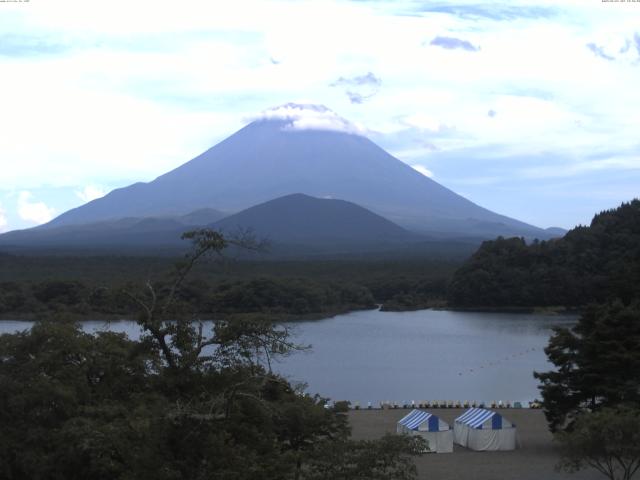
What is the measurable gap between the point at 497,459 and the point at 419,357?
12836 mm

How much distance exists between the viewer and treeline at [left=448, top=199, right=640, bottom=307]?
1587 inches

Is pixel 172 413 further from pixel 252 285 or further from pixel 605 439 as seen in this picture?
pixel 252 285

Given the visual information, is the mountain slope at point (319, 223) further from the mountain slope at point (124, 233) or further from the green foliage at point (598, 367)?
the green foliage at point (598, 367)

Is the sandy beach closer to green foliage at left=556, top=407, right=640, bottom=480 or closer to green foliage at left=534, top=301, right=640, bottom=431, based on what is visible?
green foliage at left=534, top=301, right=640, bottom=431

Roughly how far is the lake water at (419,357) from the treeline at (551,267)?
366cm

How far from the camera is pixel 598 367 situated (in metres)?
12.4

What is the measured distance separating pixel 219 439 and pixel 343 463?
1.19 m

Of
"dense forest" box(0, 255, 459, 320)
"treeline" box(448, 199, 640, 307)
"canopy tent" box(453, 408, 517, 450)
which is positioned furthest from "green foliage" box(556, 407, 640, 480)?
"treeline" box(448, 199, 640, 307)

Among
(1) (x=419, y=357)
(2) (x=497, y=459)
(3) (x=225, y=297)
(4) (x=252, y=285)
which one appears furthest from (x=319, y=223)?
(2) (x=497, y=459)

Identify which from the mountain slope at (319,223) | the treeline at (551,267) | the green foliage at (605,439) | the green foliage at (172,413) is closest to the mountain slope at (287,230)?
the mountain slope at (319,223)

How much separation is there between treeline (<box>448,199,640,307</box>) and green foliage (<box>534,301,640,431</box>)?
2581cm

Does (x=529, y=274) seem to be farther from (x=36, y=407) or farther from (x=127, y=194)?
(x=127, y=194)

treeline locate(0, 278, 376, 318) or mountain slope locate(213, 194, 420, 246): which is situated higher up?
mountain slope locate(213, 194, 420, 246)

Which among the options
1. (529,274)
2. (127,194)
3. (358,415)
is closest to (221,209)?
(127,194)
